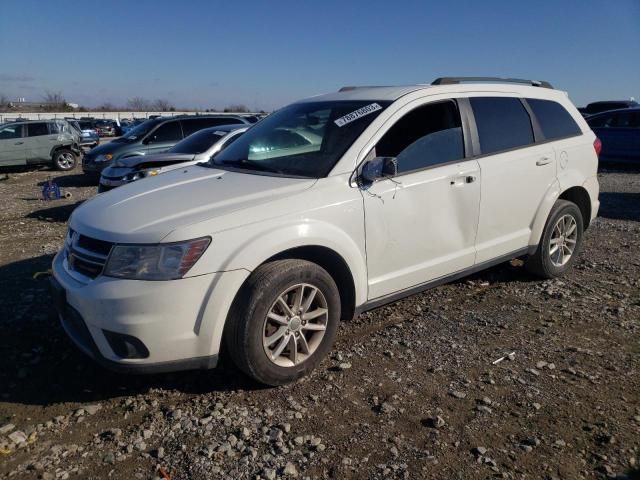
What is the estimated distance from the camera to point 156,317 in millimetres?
2668

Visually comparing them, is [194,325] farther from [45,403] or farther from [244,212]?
[45,403]

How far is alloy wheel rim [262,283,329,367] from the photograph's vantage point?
9.98ft

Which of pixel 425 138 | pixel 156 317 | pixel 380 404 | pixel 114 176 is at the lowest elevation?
pixel 380 404

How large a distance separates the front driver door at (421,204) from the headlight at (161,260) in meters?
1.18

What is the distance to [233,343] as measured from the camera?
290 centimetres

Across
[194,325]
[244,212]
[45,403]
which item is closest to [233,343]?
[194,325]

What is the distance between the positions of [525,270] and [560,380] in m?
1.94

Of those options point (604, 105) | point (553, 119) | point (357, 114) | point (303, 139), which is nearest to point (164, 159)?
point (303, 139)

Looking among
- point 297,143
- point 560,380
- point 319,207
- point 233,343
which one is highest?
point 297,143

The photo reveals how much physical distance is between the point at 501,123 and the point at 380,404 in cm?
268

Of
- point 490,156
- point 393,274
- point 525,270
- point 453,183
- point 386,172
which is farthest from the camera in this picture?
point 525,270

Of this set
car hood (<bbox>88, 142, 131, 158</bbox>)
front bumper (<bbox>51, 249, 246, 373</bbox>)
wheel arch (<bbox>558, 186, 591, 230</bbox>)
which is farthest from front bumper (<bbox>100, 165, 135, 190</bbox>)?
wheel arch (<bbox>558, 186, 591, 230</bbox>)

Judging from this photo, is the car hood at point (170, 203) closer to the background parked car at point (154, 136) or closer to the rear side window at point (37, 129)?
the background parked car at point (154, 136)

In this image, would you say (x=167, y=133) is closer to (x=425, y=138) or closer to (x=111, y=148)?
(x=111, y=148)
